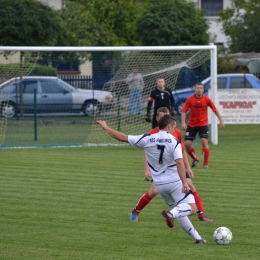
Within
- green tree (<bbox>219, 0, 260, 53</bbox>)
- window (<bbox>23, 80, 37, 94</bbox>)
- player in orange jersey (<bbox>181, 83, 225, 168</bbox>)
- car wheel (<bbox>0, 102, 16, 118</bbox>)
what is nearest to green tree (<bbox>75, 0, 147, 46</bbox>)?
green tree (<bbox>219, 0, 260, 53</bbox>)

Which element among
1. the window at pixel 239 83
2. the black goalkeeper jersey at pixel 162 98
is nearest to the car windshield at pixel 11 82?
the black goalkeeper jersey at pixel 162 98

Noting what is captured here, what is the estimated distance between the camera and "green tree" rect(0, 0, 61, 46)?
26.8 meters

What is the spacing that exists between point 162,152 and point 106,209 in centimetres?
259

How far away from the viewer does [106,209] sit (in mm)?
10508

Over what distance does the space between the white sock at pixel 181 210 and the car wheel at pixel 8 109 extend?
13.7 metres

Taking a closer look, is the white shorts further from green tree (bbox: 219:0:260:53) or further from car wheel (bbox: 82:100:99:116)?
green tree (bbox: 219:0:260:53)

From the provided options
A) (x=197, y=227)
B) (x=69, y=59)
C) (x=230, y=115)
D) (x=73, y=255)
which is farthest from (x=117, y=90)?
(x=73, y=255)

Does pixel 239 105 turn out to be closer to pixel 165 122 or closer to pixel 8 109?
pixel 8 109

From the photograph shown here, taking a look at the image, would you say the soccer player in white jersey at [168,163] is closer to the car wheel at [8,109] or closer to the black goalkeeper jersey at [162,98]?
the black goalkeeper jersey at [162,98]

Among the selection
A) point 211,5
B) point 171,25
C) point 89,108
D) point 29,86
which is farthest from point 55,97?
point 211,5

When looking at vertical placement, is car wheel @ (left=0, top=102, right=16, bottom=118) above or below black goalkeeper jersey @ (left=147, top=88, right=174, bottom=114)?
below

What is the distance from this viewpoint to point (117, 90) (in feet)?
70.3

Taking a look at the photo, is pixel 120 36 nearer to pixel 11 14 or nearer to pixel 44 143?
pixel 11 14

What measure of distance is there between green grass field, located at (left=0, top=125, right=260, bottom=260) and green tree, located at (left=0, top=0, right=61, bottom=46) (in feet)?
31.6
